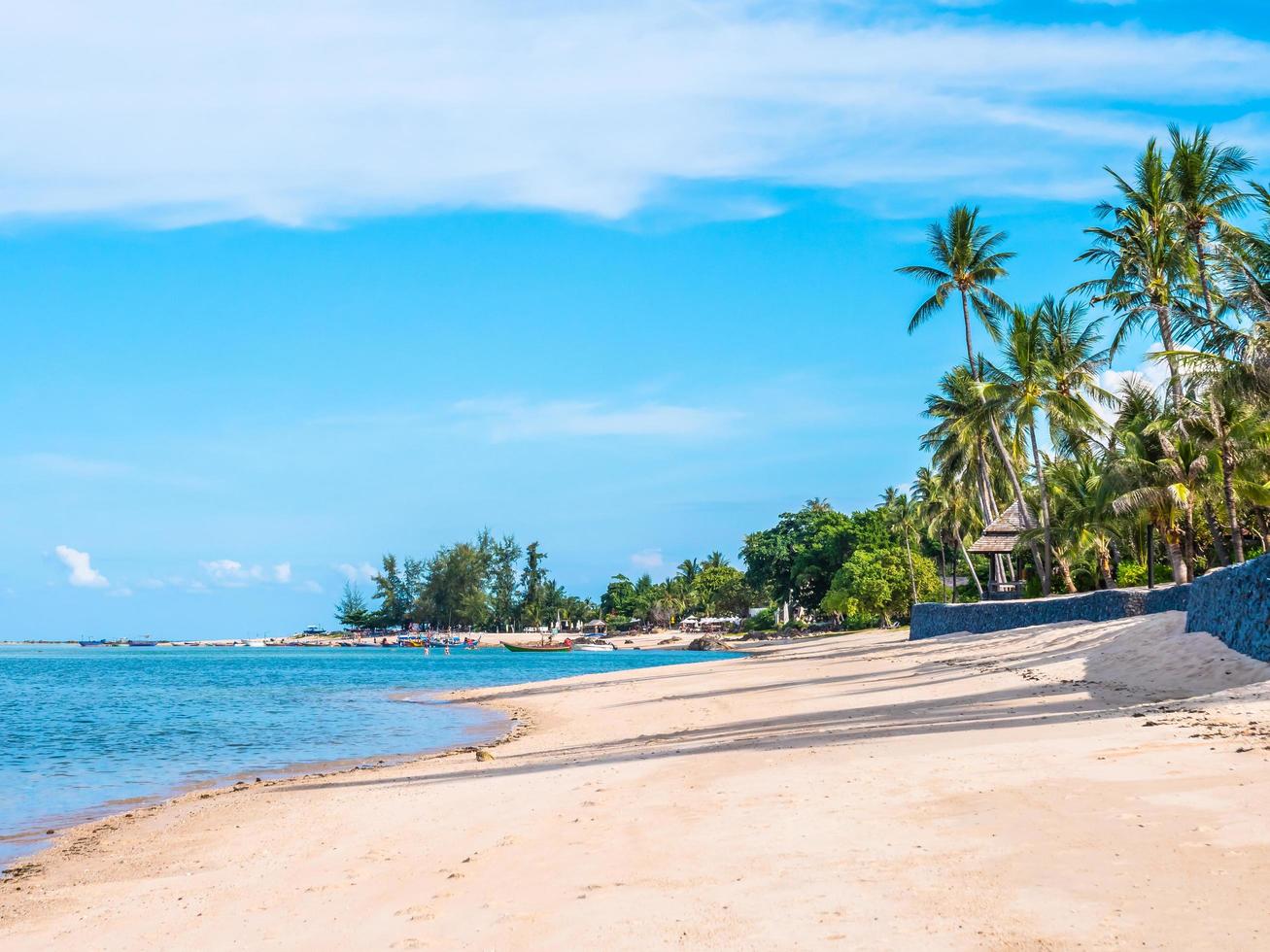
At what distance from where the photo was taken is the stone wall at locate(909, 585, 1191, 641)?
24.2m

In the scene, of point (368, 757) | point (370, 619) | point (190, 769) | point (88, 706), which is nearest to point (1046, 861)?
point (368, 757)

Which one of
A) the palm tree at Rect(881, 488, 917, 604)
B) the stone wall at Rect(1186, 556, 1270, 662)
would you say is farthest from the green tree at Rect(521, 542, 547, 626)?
the stone wall at Rect(1186, 556, 1270, 662)

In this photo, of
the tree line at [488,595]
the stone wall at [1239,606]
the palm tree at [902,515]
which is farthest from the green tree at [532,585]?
the stone wall at [1239,606]

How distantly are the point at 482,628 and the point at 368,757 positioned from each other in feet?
461

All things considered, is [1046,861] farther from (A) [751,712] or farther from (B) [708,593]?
(B) [708,593]

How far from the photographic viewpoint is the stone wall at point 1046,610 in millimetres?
24250

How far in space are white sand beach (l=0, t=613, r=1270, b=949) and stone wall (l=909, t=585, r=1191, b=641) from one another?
8985 mm

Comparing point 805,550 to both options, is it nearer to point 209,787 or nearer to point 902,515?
point 902,515

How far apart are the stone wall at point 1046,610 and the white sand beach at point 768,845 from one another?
29.5ft

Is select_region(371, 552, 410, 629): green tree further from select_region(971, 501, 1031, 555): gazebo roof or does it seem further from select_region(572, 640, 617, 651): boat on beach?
select_region(971, 501, 1031, 555): gazebo roof

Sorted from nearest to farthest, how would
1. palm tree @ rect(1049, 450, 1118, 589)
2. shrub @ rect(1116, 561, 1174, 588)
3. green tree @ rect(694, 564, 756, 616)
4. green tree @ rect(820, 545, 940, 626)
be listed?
palm tree @ rect(1049, 450, 1118, 589) < shrub @ rect(1116, 561, 1174, 588) < green tree @ rect(820, 545, 940, 626) < green tree @ rect(694, 564, 756, 616)

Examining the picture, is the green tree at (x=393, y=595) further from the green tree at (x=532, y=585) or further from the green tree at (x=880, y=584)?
the green tree at (x=880, y=584)

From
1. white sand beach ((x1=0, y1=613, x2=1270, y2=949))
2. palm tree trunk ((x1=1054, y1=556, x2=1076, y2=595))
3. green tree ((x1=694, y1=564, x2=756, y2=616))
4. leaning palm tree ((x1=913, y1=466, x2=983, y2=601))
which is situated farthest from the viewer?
green tree ((x1=694, y1=564, x2=756, y2=616))

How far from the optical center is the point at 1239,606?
49.9 ft
